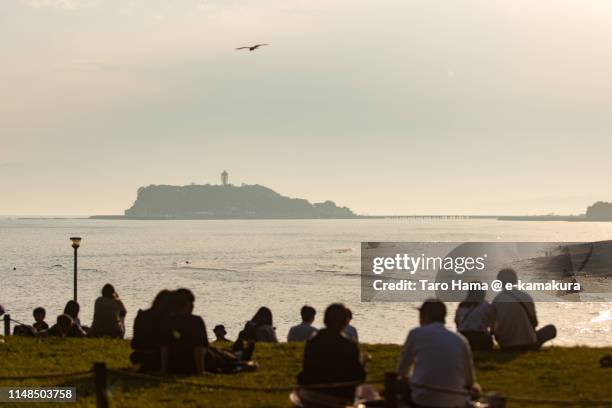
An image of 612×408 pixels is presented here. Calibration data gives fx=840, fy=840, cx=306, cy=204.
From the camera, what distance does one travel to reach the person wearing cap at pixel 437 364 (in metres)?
9.34

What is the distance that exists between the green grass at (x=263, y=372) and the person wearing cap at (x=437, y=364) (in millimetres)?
2930

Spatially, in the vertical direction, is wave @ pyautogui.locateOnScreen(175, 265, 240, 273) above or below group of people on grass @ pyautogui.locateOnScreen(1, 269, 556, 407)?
above

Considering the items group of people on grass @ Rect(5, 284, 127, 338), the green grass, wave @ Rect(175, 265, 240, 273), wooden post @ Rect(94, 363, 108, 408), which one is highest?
wave @ Rect(175, 265, 240, 273)

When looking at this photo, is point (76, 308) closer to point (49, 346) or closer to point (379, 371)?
point (49, 346)

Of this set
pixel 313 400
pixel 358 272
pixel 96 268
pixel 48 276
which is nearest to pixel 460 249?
pixel 358 272

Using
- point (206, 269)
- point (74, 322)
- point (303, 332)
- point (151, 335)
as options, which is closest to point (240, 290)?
point (206, 269)

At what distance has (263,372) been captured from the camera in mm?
14359

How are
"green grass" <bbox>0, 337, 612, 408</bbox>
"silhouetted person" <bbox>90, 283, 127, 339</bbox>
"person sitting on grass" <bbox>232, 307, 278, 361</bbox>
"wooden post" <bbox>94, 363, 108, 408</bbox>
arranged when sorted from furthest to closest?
"person sitting on grass" <bbox>232, 307, 278, 361</bbox> → "silhouetted person" <bbox>90, 283, 127, 339</bbox> → "green grass" <bbox>0, 337, 612, 408</bbox> → "wooden post" <bbox>94, 363, 108, 408</bbox>

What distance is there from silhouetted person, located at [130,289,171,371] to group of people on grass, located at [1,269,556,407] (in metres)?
0.02

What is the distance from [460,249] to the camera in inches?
5802

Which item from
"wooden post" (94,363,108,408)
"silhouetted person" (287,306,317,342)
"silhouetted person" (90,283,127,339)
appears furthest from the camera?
"silhouetted person" (90,283,127,339)

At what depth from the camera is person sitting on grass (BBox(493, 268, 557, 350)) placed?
15.4m

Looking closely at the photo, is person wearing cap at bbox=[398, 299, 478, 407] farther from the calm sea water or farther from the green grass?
the calm sea water

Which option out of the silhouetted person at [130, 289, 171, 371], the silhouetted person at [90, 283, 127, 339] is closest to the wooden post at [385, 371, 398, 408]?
the silhouetted person at [130, 289, 171, 371]
